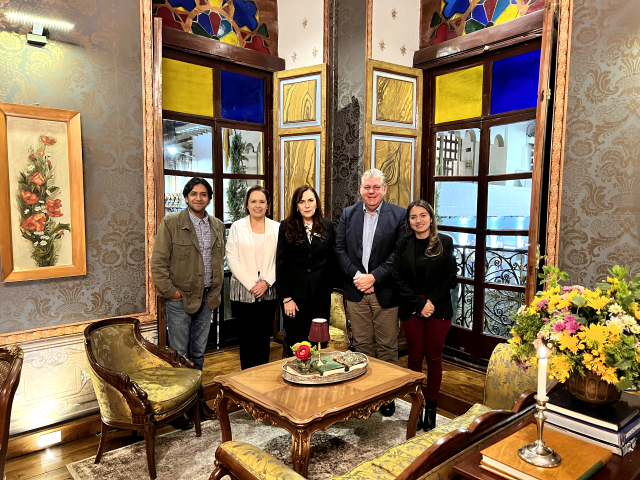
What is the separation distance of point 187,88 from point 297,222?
5.58 feet

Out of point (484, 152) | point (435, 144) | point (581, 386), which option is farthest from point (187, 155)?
point (581, 386)

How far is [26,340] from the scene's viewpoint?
2660 millimetres

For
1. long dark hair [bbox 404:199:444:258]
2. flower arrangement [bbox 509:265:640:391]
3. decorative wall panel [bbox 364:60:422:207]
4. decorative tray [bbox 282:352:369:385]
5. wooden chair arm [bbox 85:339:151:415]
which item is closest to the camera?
flower arrangement [bbox 509:265:640:391]

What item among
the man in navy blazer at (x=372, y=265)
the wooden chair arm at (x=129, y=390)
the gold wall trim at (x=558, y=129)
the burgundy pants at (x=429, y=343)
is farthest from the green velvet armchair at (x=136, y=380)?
the gold wall trim at (x=558, y=129)

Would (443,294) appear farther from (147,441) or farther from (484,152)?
(147,441)

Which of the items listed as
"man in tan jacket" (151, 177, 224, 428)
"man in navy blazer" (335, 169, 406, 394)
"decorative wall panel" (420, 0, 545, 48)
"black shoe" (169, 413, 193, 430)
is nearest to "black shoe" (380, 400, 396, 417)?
"man in navy blazer" (335, 169, 406, 394)

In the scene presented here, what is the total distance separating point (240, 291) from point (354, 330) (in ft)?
2.66

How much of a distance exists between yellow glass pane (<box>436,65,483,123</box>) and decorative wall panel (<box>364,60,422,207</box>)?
7.2 inches

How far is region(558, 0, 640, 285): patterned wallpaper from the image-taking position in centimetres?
250

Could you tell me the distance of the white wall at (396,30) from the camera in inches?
150

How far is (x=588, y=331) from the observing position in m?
1.31

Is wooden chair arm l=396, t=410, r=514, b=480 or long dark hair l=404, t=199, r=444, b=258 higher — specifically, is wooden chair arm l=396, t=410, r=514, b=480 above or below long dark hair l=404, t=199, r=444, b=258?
below

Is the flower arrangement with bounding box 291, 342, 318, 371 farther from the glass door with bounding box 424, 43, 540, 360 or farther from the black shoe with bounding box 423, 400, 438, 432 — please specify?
the glass door with bounding box 424, 43, 540, 360

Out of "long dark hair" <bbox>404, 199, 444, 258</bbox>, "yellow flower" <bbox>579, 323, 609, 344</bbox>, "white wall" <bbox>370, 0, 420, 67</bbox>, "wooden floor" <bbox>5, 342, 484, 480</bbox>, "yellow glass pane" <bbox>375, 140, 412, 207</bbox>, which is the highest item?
"white wall" <bbox>370, 0, 420, 67</bbox>
